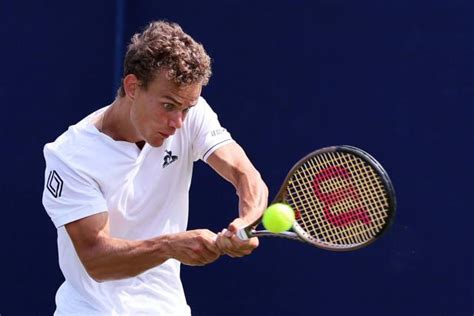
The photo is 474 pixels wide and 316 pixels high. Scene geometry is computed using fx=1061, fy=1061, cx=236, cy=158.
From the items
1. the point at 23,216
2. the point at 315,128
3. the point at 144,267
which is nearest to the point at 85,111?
the point at 23,216

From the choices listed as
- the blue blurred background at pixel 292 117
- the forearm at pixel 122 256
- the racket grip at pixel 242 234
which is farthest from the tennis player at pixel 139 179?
the blue blurred background at pixel 292 117

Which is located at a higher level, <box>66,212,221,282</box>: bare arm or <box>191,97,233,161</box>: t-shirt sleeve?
<box>191,97,233,161</box>: t-shirt sleeve

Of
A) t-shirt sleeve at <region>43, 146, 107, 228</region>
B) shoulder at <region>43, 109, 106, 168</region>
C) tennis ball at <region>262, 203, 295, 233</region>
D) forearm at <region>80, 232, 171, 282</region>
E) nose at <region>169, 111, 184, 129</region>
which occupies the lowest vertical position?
forearm at <region>80, 232, 171, 282</region>

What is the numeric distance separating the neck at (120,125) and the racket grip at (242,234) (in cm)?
61

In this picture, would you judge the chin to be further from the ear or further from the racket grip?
the racket grip

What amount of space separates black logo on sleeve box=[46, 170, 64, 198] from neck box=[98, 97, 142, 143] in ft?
0.71

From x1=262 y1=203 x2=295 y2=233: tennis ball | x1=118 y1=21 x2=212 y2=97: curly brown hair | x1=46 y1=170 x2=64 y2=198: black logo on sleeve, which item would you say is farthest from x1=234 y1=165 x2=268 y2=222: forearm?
x1=46 y1=170 x2=64 y2=198: black logo on sleeve

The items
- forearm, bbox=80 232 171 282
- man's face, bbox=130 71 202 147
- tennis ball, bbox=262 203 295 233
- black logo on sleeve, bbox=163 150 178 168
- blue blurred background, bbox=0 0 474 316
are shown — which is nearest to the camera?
tennis ball, bbox=262 203 295 233

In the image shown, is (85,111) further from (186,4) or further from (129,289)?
(129,289)

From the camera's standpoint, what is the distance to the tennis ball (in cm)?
303

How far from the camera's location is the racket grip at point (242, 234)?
304cm

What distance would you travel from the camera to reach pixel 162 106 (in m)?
3.32

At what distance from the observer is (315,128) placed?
14.9 feet

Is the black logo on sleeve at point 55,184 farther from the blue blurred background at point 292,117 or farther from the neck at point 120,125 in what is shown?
the blue blurred background at point 292,117
